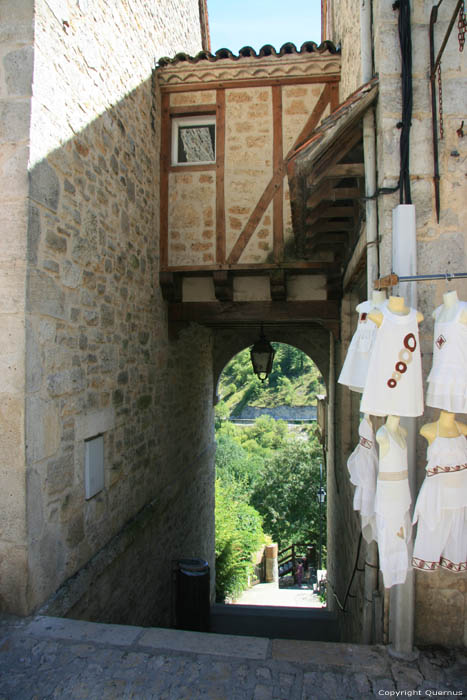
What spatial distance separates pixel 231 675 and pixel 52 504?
146 centimetres

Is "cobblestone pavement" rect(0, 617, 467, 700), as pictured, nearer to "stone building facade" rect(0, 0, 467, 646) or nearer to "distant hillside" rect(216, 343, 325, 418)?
"stone building facade" rect(0, 0, 467, 646)

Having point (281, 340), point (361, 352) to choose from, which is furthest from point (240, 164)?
point (281, 340)

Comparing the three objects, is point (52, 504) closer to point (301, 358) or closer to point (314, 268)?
point (314, 268)

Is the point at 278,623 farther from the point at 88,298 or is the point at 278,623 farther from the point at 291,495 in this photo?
the point at 291,495

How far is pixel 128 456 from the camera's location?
4.20 meters

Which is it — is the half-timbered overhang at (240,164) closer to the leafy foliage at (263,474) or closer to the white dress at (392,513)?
the white dress at (392,513)

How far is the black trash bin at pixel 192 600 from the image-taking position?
16.0ft

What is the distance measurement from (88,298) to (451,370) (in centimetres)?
255

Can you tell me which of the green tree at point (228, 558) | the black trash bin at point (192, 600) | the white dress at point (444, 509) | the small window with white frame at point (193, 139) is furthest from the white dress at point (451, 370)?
the green tree at point (228, 558)

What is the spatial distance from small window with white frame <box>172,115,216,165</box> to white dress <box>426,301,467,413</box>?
3877 millimetres

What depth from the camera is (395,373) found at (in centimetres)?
191

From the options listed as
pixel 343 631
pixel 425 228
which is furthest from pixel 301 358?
pixel 425 228

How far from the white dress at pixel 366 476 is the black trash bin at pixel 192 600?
326 cm

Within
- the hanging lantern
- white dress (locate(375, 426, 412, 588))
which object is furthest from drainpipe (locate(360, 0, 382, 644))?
the hanging lantern
